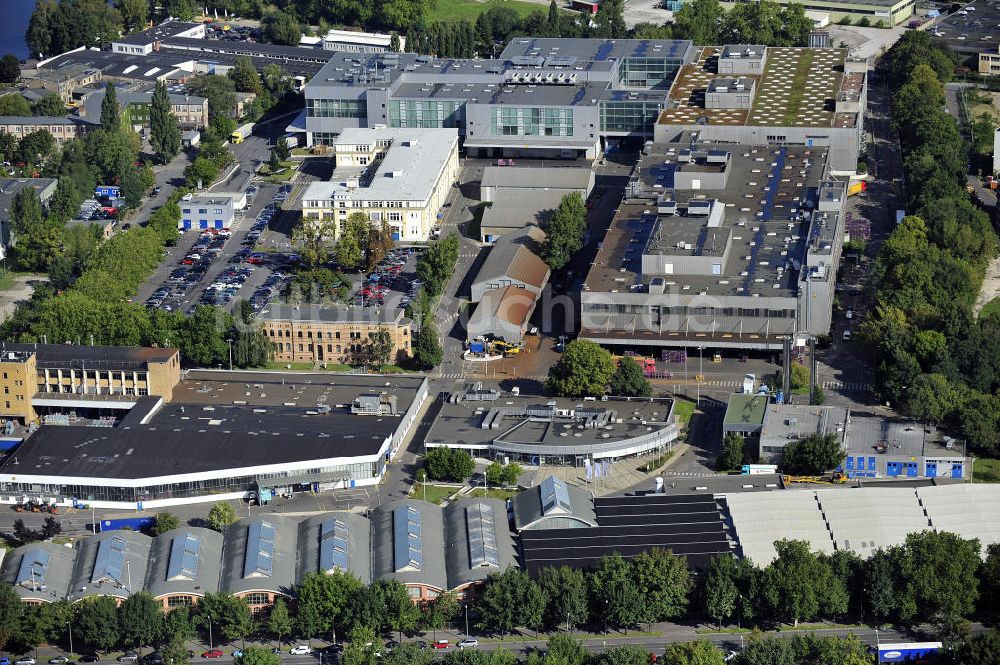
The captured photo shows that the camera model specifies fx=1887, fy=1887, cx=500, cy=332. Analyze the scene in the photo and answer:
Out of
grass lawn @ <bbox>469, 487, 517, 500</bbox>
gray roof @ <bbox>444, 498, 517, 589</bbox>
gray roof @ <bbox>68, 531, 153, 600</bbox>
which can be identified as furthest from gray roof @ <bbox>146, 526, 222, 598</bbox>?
grass lawn @ <bbox>469, 487, 517, 500</bbox>

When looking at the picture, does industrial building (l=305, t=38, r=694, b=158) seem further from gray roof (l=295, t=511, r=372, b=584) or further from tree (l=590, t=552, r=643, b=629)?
tree (l=590, t=552, r=643, b=629)

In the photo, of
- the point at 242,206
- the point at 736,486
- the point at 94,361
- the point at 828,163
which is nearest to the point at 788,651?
the point at 736,486

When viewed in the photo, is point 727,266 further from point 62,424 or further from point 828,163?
point 62,424

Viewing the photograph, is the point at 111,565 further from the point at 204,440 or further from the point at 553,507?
the point at 553,507

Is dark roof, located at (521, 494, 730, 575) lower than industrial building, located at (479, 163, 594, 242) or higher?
lower

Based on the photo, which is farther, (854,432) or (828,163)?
(828,163)

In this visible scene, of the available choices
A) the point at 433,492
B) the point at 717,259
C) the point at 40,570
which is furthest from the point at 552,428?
the point at 40,570
